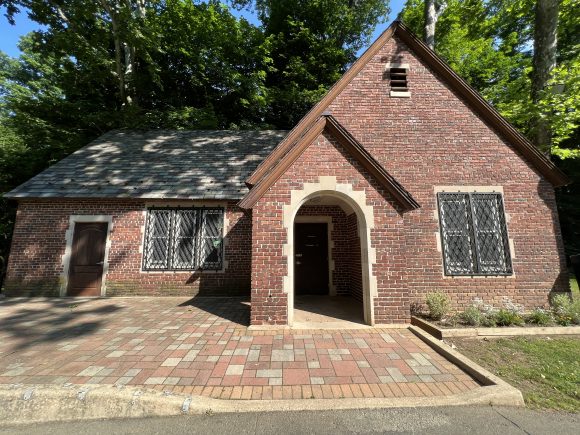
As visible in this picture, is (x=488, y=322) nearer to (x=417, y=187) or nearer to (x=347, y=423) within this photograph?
(x=417, y=187)

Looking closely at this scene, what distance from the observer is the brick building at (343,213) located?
5.88 meters

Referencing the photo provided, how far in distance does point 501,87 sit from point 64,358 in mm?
20273

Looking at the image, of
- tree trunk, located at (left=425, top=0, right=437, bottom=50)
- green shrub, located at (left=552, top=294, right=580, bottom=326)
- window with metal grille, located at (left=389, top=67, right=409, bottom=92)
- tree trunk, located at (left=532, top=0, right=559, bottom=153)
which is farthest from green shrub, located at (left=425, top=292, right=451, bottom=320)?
tree trunk, located at (left=425, top=0, right=437, bottom=50)

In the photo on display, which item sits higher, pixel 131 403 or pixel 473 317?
pixel 473 317

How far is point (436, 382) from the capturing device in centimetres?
348

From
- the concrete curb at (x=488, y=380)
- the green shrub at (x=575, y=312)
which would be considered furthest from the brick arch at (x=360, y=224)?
the green shrub at (x=575, y=312)

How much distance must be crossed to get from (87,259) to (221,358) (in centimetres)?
790

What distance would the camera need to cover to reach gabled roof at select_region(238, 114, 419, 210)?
19.0 feet

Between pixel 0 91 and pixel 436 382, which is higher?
pixel 0 91

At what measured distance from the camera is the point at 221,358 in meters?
4.09

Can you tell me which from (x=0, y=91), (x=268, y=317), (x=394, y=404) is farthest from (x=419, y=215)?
(x=0, y=91)

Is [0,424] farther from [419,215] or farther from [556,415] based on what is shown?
[419,215]

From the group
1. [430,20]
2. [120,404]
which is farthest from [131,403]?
[430,20]

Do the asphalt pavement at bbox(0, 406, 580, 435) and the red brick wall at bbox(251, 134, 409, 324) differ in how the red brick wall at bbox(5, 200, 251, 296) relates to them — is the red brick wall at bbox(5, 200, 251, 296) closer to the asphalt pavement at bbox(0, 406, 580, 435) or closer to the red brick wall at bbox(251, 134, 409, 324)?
the red brick wall at bbox(251, 134, 409, 324)
